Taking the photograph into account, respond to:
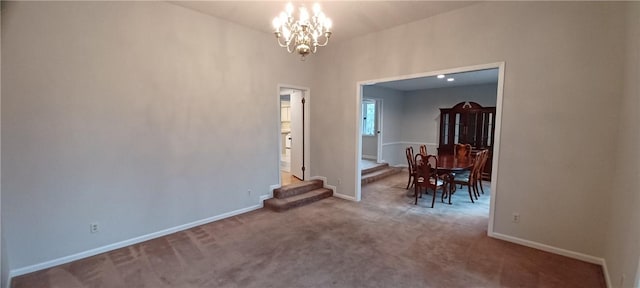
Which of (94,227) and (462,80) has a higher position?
(462,80)

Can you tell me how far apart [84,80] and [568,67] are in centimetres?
513

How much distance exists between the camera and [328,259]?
2789 millimetres

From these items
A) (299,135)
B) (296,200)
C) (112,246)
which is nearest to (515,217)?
(296,200)

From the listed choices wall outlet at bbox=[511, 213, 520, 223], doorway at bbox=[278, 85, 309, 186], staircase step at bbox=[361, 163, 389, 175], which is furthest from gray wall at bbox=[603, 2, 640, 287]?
staircase step at bbox=[361, 163, 389, 175]

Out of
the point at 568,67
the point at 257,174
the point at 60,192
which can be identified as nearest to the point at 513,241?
the point at 568,67

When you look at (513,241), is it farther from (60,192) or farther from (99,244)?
(60,192)

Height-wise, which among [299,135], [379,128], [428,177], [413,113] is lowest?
[428,177]

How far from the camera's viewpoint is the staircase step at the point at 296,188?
463 cm

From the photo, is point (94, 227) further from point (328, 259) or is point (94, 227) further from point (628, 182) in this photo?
point (628, 182)

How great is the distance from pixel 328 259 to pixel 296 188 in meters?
2.19

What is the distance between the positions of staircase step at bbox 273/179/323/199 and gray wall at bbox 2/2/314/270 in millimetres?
606

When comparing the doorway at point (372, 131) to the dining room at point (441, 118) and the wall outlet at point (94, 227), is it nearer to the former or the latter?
the dining room at point (441, 118)

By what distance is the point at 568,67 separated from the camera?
2732 millimetres

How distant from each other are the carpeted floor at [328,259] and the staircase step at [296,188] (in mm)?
690
